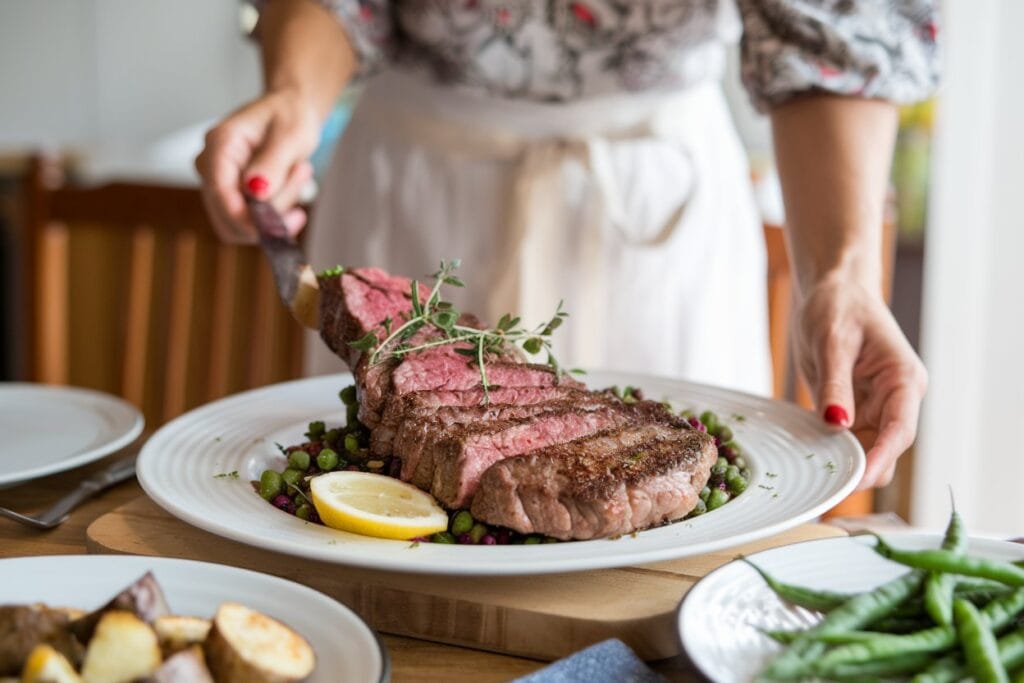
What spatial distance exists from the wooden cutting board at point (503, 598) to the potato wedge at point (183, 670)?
42 cm

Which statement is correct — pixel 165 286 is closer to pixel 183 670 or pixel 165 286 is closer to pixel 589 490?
pixel 589 490

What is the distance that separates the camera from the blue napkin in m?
1.14

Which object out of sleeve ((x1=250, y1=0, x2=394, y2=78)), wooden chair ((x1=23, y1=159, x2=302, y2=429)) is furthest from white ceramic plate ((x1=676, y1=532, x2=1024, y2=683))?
wooden chair ((x1=23, y1=159, x2=302, y2=429))

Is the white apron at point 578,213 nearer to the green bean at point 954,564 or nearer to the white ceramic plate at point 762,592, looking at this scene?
the white ceramic plate at point 762,592

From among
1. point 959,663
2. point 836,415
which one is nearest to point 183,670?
point 959,663

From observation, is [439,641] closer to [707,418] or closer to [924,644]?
[924,644]

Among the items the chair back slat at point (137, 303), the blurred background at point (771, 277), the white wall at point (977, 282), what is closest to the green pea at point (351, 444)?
the blurred background at point (771, 277)

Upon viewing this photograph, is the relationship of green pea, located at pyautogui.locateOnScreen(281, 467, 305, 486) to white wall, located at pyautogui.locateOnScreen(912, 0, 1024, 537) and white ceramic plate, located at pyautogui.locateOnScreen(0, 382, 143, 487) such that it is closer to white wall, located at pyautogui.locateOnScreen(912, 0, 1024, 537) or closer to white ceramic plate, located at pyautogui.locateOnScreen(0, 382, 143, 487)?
white ceramic plate, located at pyautogui.locateOnScreen(0, 382, 143, 487)

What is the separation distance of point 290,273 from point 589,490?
0.96 m

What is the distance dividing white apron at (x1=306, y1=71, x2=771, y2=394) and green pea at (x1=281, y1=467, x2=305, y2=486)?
1314mm

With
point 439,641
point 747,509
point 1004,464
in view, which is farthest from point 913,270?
point 439,641

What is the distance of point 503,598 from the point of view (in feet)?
4.51

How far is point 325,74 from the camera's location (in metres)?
2.70

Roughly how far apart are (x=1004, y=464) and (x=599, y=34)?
3.00m
